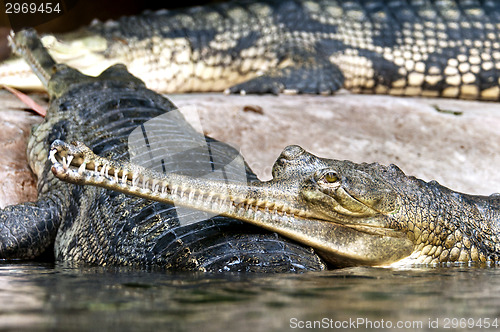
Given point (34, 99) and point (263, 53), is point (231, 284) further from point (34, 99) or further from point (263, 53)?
point (263, 53)

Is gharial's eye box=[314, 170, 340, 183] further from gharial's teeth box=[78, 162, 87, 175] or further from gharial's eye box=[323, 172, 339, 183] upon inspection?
gharial's teeth box=[78, 162, 87, 175]

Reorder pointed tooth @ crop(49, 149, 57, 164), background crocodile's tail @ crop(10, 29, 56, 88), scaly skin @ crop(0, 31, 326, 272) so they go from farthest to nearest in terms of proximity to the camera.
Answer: background crocodile's tail @ crop(10, 29, 56, 88) → scaly skin @ crop(0, 31, 326, 272) → pointed tooth @ crop(49, 149, 57, 164)

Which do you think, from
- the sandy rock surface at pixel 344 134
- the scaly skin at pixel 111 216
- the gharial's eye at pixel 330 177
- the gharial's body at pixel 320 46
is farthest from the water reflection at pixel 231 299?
the gharial's body at pixel 320 46

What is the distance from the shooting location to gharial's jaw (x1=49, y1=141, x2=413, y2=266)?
253 cm

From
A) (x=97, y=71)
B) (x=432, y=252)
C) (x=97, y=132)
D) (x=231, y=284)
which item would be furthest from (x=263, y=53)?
(x=231, y=284)

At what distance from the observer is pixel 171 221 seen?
3037 mm

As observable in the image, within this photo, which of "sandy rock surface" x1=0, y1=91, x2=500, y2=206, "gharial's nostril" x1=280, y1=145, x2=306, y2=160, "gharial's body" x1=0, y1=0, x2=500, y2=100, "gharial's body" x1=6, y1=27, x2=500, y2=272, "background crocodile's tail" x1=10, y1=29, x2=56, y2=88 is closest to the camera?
"gharial's body" x1=6, y1=27, x2=500, y2=272

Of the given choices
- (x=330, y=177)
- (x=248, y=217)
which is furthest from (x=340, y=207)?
(x=248, y=217)

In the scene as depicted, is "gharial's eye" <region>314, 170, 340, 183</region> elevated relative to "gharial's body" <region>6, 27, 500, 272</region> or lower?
elevated

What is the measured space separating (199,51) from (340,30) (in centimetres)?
144

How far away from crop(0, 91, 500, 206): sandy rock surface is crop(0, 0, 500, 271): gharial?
0.77m

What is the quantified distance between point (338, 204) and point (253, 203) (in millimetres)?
393

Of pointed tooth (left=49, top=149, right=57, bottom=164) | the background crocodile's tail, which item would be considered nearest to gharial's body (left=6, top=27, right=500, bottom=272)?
pointed tooth (left=49, top=149, right=57, bottom=164)

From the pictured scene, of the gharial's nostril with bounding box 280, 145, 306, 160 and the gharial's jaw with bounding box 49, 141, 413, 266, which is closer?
the gharial's jaw with bounding box 49, 141, 413, 266
